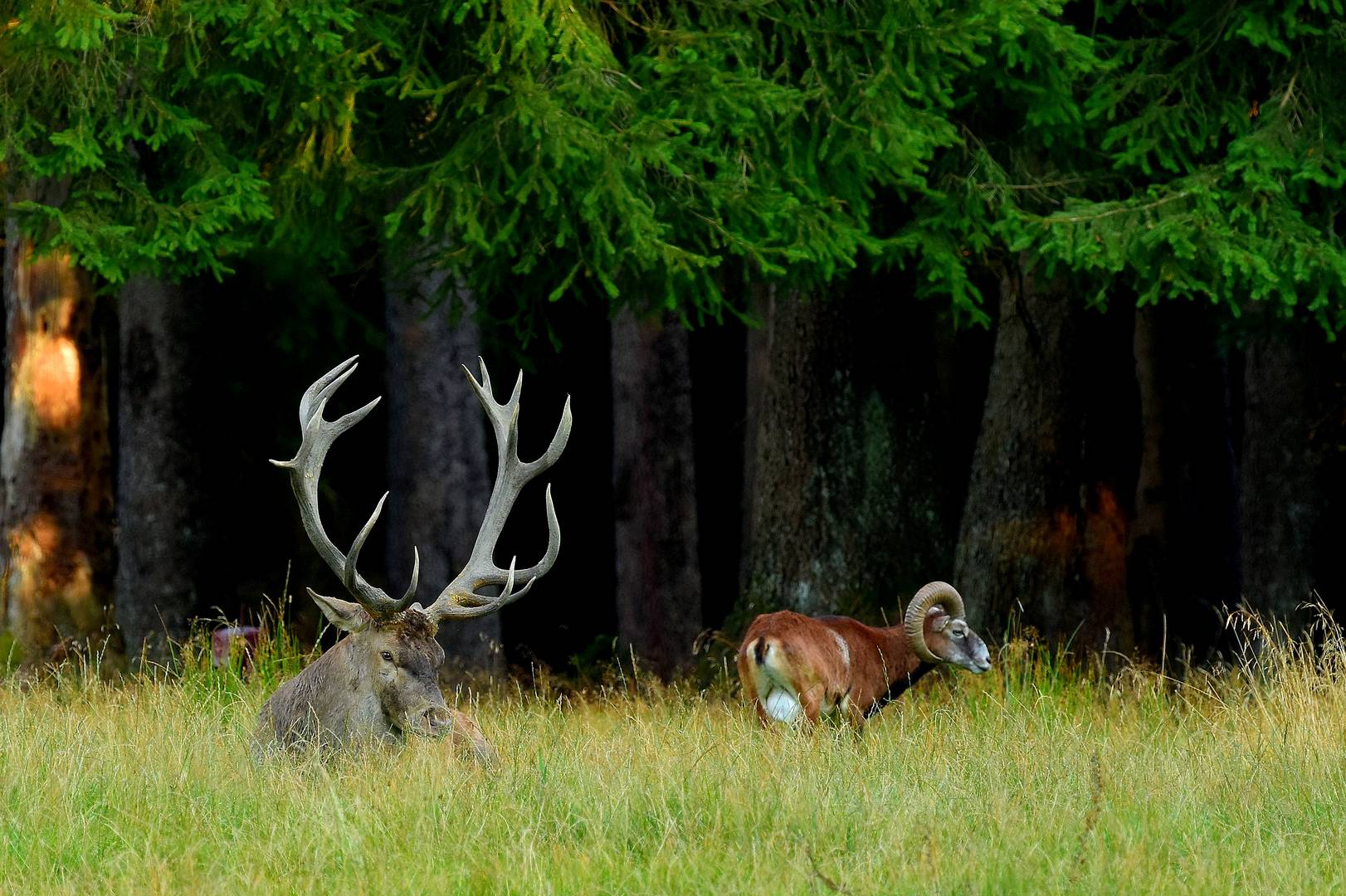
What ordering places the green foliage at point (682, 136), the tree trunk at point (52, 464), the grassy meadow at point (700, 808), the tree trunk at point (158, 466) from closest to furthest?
the grassy meadow at point (700, 808)
the green foliage at point (682, 136)
the tree trunk at point (52, 464)
the tree trunk at point (158, 466)

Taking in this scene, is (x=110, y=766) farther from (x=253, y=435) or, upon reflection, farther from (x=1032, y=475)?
(x=253, y=435)

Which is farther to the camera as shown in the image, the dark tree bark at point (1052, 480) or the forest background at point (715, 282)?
the dark tree bark at point (1052, 480)

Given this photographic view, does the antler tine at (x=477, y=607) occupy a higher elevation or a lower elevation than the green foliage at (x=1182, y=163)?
lower

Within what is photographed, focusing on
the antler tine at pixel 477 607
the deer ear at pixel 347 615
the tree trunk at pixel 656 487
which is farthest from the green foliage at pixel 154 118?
the tree trunk at pixel 656 487

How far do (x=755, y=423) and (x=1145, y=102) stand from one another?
747 cm

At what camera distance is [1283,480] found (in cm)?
1363

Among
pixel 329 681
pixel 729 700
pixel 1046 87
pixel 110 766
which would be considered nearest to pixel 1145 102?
pixel 1046 87

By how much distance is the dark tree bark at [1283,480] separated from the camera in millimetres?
13297

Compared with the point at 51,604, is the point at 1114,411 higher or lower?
higher

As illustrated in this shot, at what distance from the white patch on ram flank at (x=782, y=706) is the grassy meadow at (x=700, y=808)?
47 cm

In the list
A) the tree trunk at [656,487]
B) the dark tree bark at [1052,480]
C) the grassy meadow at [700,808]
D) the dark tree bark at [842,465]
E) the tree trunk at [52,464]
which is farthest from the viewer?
the tree trunk at [656,487]

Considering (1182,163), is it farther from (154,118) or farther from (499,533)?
(154,118)

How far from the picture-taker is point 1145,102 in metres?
10.3

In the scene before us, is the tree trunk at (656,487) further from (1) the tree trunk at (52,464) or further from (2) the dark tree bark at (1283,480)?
(2) the dark tree bark at (1283,480)
